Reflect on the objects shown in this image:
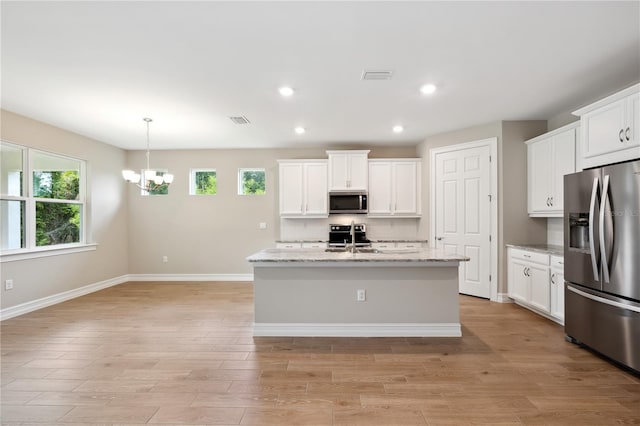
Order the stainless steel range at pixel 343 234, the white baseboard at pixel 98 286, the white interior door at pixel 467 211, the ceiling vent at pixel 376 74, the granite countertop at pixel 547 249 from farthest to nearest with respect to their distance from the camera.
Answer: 1. the stainless steel range at pixel 343 234
2. the white interior door at pixel 467 211
3. the white baseboard at pixel 98 286
4. the granite countertop at pixel 547 249
5. the ceiling vent at pixel 376 74

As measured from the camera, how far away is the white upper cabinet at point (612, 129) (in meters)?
2.50

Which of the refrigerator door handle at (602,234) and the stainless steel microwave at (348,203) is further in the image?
the stainless steel microwave at (348,203)

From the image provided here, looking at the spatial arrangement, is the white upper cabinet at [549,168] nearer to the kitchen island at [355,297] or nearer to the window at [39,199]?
the kitchen island at [355,297]

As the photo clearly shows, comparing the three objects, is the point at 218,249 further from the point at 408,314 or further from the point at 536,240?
the point at 536,240

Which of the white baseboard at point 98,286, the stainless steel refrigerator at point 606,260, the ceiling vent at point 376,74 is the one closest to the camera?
the stainless steel refrigerator at point 606,260

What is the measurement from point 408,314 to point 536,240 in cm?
259

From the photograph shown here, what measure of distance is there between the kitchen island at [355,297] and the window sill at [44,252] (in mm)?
3338

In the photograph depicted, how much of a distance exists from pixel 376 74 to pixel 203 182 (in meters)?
4.55

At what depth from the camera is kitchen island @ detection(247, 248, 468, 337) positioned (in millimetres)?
3281

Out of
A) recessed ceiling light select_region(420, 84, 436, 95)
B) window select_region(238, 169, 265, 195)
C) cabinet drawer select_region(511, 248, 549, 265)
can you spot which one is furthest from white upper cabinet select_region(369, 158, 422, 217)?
recessed ceiling light select_region(420, 84, 436, 95)

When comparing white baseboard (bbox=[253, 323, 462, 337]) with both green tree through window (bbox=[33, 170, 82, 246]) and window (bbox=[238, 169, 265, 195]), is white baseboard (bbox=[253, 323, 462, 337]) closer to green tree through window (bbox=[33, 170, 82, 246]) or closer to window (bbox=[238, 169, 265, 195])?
window (bbox=[238, 169, 265, 195])

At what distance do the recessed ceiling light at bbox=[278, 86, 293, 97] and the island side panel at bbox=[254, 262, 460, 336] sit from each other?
1881mm

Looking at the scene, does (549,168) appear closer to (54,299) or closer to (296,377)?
(296,377)

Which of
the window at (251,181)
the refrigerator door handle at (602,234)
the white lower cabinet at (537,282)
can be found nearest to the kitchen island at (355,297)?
the refrigerator door handle at (602,234)
